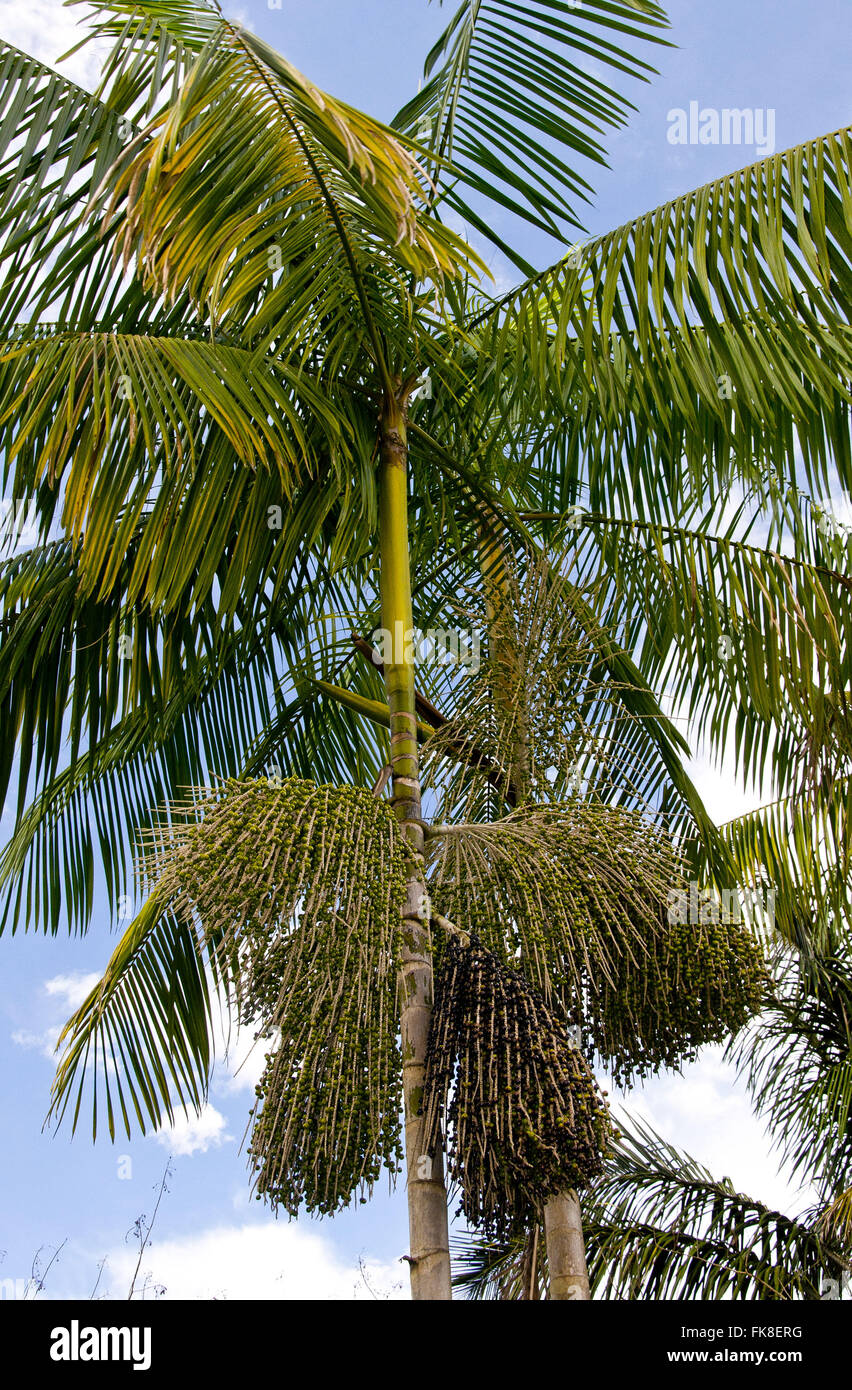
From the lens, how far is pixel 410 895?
2953 millimetres

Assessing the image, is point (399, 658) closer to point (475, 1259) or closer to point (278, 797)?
point (278, 797)

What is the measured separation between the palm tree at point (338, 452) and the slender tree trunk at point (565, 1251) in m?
1.01

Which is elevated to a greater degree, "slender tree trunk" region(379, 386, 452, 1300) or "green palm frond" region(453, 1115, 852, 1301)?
"slender tree trunk" region(379, 386, 452, 1300)

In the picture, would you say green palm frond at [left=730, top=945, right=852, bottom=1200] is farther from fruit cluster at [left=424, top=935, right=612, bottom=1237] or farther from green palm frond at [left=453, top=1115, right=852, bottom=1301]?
fruit cluster at [left=424, top=935, right=612, bottom=1237]

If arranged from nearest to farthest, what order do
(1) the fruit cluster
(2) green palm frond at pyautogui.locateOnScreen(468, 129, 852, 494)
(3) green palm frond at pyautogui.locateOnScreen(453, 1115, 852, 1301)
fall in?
(1) the fruit cluster
(2) green palm frond at pyautogui.locateOnScreen(468, 129, 852, 494)
(3) green palm frond at pyautogui.locateOnScreen(453, 1115, 852, 1301)

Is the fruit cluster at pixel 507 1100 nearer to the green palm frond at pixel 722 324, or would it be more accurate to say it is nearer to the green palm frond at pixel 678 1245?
the green palm frond at pixel 722 324

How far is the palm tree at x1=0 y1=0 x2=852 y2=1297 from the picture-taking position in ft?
9.57

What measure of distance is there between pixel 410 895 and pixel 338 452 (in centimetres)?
127

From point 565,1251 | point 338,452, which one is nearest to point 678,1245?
point 565,1251

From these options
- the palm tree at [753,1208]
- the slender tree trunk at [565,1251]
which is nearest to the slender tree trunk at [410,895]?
the slender tree trunk at [565,1251]

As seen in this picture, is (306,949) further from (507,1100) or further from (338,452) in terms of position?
(338,452)

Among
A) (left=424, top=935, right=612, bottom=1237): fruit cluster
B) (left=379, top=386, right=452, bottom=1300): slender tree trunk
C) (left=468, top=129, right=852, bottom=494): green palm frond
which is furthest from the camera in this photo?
(left=468, top=129, right=852, bottom=494): green palm frond

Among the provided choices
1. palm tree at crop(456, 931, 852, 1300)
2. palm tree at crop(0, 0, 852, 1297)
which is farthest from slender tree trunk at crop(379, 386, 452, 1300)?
palm tree at crop(456, 931, 852, 1300)

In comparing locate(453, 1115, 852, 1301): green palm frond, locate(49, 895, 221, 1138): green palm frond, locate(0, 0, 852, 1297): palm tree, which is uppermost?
locate(0, 0, 852, 1297): palm tree
